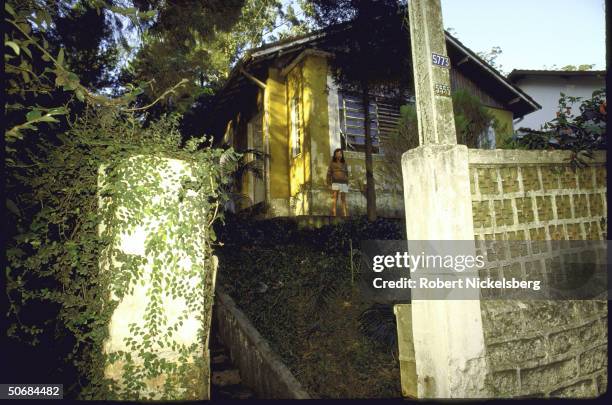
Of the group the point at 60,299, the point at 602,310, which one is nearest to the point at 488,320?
the point at 602,310

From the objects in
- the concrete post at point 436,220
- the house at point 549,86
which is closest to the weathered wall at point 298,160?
the concrete post at point 436,220

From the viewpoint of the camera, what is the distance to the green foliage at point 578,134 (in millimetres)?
3717

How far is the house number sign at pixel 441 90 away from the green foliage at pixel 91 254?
225 cm

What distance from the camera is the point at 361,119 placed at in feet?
34.0

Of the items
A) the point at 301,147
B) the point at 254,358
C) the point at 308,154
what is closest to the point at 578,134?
the point at 254,358

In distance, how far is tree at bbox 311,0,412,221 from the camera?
754cm

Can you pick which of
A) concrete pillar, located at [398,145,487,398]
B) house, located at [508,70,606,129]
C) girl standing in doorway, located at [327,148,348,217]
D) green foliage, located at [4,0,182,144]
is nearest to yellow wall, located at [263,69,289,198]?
girl standing in doorway, located at [327,148,348,217]

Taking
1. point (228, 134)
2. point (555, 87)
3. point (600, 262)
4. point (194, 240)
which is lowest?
point (600, 262)

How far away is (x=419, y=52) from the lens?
3416mm

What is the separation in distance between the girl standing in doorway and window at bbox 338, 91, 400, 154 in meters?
1.11

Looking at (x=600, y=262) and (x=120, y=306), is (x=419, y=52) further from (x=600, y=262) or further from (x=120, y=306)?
(x=120, y=306)

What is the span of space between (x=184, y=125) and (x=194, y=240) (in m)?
12.0

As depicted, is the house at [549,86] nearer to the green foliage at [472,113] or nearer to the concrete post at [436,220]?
the green foliage at [472,113]

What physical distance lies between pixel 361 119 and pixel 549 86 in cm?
1487
